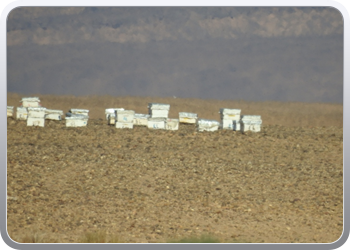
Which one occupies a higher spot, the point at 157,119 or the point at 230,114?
the point at 230,114

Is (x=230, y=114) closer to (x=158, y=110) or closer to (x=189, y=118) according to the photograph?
(x=189, y=118)

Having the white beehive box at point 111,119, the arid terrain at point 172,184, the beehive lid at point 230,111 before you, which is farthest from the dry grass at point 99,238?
the white beehive box at point 111,119

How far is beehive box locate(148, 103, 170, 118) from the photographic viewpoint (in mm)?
18828

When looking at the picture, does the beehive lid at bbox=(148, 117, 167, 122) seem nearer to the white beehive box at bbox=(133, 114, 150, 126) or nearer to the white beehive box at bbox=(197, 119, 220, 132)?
the white beehive box at bbox=(133, 114, 150, 126)

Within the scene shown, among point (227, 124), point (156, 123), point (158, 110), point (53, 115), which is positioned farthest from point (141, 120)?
point (53, 115)

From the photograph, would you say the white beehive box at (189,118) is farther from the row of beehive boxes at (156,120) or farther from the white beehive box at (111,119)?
the white beehive box at (111,119)

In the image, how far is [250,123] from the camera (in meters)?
18.3

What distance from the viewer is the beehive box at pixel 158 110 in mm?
18828

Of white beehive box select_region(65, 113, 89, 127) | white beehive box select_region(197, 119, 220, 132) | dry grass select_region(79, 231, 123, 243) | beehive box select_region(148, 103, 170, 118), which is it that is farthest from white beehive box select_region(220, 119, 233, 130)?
dry grass select_region(79, 231, 123, 243)

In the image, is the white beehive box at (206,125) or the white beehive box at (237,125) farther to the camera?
the white beehive box at (237,125)

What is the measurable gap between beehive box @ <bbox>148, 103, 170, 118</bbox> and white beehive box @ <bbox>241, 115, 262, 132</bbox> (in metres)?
2.86

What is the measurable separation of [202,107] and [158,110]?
62.8 ft

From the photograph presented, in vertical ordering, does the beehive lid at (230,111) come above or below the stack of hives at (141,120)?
above

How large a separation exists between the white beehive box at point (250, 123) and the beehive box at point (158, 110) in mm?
2864
